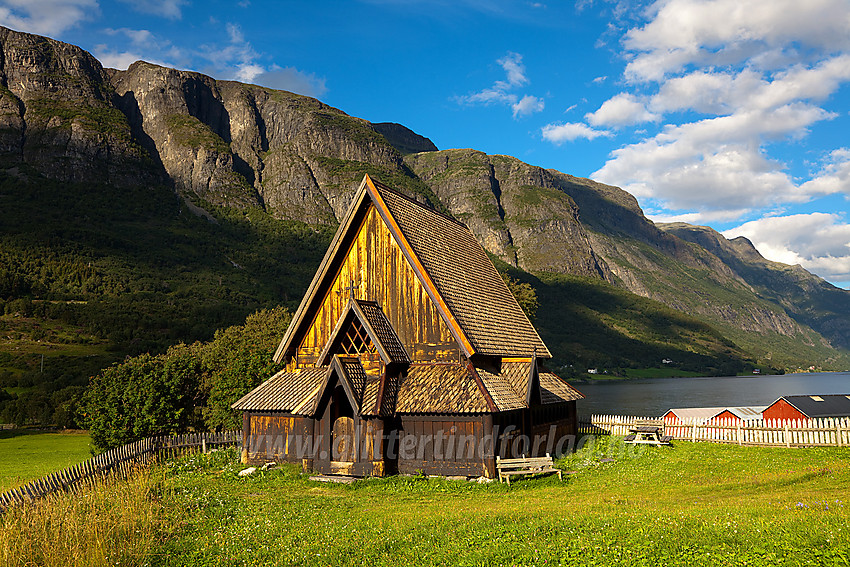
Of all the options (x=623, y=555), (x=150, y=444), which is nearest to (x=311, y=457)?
(x=150, y=444)

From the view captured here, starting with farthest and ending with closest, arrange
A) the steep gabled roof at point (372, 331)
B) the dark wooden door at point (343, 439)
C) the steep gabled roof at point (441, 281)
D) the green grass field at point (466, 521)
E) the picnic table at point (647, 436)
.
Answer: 1. the picnic table at point (647, 436)
2. the steep gabled roof at point (441, 281)
3. the steep gabled roof at point (372, 331)
4. the dark wooden door at point (343, 439)
5. the green grass field at point (466, 521)

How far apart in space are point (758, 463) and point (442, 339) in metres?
14.2

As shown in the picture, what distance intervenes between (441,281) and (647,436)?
16.8 m

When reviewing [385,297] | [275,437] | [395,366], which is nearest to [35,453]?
[275,437]

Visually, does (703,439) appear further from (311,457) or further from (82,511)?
(82,511)

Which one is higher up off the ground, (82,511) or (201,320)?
(201,320)

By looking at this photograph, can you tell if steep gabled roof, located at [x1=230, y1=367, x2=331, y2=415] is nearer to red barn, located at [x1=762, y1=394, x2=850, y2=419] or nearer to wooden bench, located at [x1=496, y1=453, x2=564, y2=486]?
wooden bench, located at [x1=496, y1=453, x2=564, y2=486]

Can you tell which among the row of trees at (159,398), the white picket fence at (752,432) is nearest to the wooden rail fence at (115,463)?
the row of trees at (159,398)

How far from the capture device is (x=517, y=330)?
27.2 meters

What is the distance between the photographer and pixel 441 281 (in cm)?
2325

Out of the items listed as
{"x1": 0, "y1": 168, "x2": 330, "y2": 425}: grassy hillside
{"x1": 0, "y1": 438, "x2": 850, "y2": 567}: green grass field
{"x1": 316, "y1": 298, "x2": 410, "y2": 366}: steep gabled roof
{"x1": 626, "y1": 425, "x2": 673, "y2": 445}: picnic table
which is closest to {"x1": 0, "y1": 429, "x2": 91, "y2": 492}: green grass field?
{"x1": 0, "y1": 438, "x2": 850, "y2": 567}: green grass field

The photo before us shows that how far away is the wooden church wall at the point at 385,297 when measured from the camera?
22.6 meters

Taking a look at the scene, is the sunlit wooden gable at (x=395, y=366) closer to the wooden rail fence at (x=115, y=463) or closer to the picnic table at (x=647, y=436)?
the wooden rail fence at (x=115, y=463)

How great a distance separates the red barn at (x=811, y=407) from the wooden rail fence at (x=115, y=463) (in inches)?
1699
